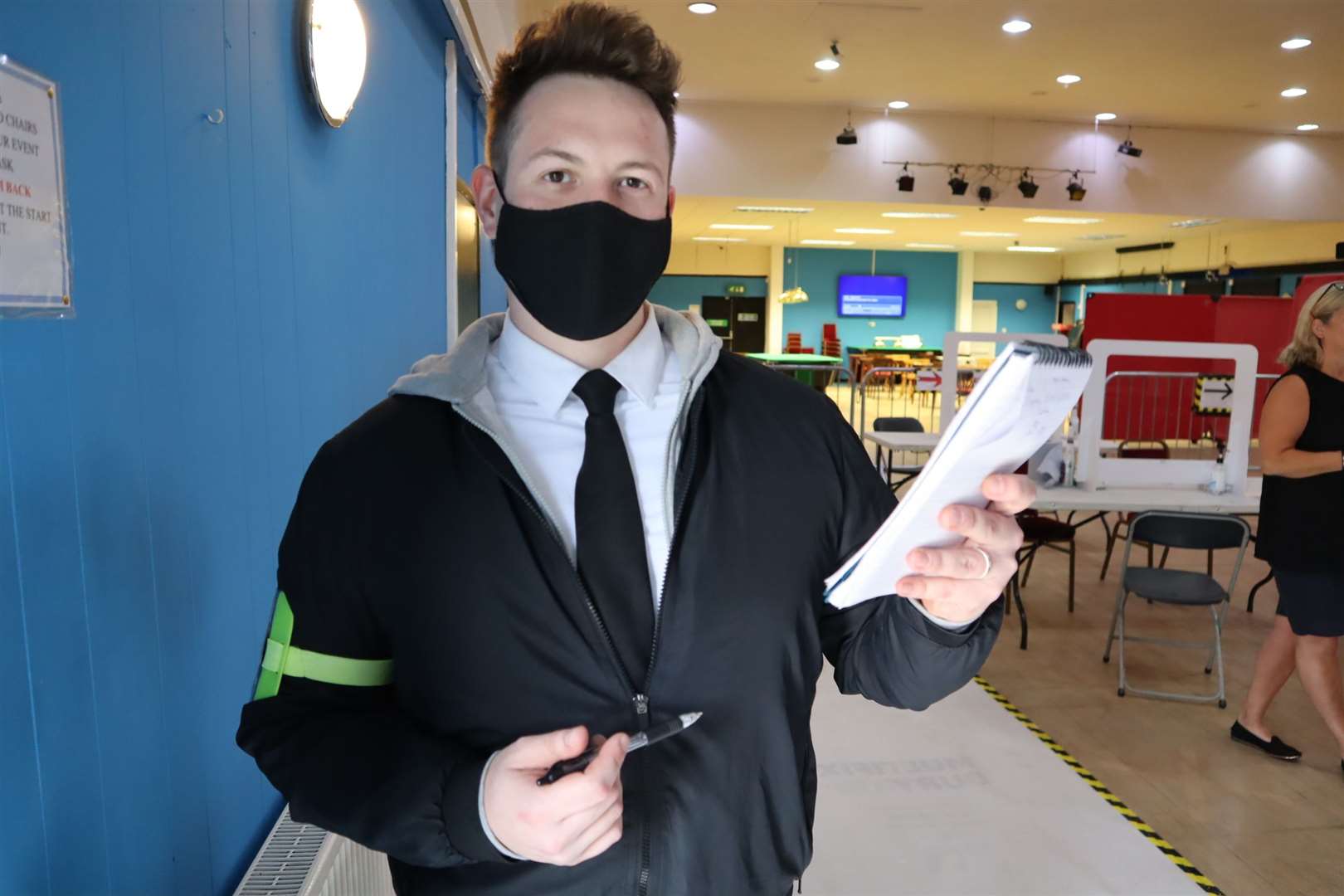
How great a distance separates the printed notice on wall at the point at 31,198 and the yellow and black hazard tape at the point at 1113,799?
10.3ft

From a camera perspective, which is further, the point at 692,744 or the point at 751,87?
the point at 751,87

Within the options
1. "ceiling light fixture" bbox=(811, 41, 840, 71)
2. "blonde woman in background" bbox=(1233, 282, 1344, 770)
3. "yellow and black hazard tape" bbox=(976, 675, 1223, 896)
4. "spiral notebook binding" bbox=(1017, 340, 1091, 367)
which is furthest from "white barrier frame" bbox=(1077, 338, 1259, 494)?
"ceiling light fixture" bbox=(811, 41, 840, 71)

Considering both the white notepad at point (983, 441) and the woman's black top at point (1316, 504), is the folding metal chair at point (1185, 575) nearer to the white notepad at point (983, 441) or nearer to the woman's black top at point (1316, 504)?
the woman's black top at point (1316, 504)

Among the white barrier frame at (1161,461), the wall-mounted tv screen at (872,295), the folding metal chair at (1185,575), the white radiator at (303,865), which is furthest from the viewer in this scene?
the wall-mounted tv screen at (872,295)

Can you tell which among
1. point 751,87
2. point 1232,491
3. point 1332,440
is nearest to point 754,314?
point 751,87

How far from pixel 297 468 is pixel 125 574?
2.34 feet

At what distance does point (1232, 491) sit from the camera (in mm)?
4707

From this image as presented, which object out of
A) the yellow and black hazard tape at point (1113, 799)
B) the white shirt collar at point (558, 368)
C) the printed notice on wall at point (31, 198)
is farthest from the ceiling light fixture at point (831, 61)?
the printed notice on wall at point (31, 198)

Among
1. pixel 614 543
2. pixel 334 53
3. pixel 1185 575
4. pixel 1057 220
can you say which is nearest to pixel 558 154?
pixel 614 543

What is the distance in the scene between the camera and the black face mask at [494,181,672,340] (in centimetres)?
108

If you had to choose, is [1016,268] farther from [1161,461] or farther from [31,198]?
[31,198]

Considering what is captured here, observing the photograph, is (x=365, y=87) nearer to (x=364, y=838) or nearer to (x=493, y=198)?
(x=493, y=198)

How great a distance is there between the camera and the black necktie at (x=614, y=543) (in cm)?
98

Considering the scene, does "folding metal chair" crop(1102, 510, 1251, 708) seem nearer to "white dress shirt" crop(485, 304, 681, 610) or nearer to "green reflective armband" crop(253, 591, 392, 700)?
"white dress shirt" crop(485, 304, 681, 610)
